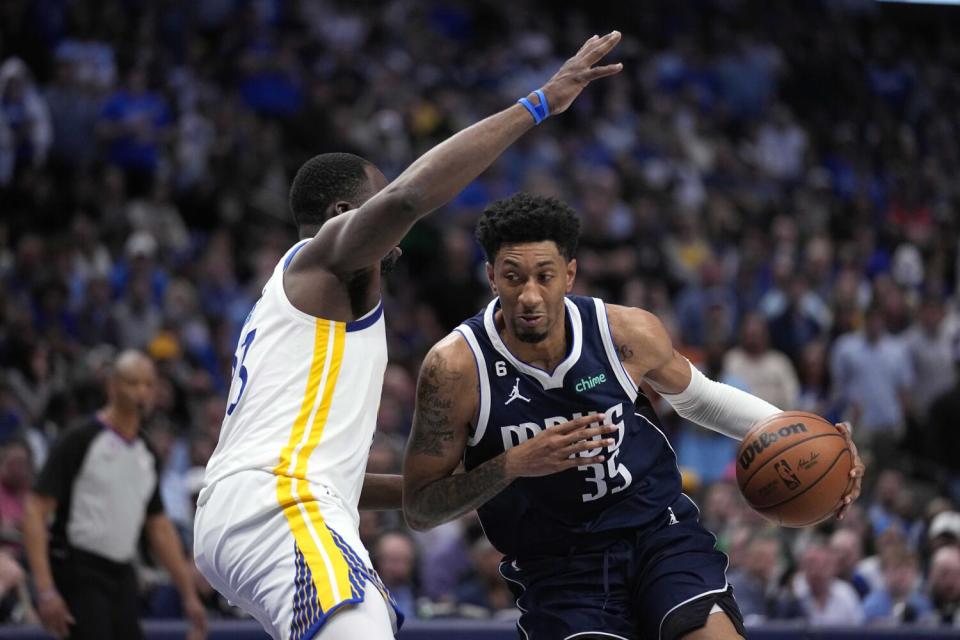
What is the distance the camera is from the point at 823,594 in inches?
346

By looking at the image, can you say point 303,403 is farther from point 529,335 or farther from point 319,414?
point 529,335

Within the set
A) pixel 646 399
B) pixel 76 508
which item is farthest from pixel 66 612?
pixel 646 399

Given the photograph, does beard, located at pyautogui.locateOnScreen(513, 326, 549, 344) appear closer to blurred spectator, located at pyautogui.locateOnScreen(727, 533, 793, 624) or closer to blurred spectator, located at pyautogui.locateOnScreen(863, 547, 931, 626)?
blurred spectator, located at pyautogui.locateOnScreen(727, 533, 793, 624)

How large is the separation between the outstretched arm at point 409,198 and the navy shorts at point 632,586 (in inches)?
59.2

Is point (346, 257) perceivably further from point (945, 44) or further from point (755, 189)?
point (945, 44)

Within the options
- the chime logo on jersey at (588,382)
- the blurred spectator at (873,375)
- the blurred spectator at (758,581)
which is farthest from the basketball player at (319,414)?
the blurred spectator at (873,375)

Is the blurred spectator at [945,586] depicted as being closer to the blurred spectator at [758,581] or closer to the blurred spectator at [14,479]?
the blurred spectator at [758,581]

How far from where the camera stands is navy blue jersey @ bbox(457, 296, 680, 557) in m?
4.92

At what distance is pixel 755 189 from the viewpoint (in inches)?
648

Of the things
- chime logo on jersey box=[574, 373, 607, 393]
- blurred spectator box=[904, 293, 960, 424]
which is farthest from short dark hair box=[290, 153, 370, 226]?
blurred spectator box=[904, 293, 960, 424]

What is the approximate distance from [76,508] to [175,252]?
17.6 feet

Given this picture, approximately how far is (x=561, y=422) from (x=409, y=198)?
49.4 inches

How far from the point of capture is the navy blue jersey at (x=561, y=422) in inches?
194

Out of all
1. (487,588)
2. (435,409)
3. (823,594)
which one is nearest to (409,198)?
(435,409)
